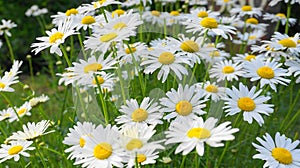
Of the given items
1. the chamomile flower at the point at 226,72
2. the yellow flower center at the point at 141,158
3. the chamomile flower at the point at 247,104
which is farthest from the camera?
the chamomile flower at the point at 226,72

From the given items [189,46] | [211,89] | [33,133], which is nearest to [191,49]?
[189,46]

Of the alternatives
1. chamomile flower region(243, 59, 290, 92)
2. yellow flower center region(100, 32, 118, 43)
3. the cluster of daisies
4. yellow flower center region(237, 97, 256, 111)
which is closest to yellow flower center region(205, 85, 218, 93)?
the cluster of daisies

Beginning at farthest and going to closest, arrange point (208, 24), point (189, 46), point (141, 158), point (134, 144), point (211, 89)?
point (211, 89), point (208, 24), point (189, 46), point (141, 158), point (134, 144)

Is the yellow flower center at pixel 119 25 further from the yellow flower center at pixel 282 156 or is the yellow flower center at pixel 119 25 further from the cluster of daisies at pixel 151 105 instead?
the yellow flower center at pixel 282 156

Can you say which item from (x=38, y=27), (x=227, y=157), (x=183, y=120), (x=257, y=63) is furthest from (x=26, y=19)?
(x=183, y=120)

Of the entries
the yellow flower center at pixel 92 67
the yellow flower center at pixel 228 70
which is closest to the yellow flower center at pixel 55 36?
the yellow flower center at pixel 92 67

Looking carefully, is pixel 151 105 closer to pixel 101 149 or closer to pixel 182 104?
pixel 182 104

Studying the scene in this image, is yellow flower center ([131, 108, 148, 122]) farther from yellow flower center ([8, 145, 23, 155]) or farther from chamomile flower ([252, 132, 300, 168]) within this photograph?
yellow flower center ([8, 145, 23, 155])
